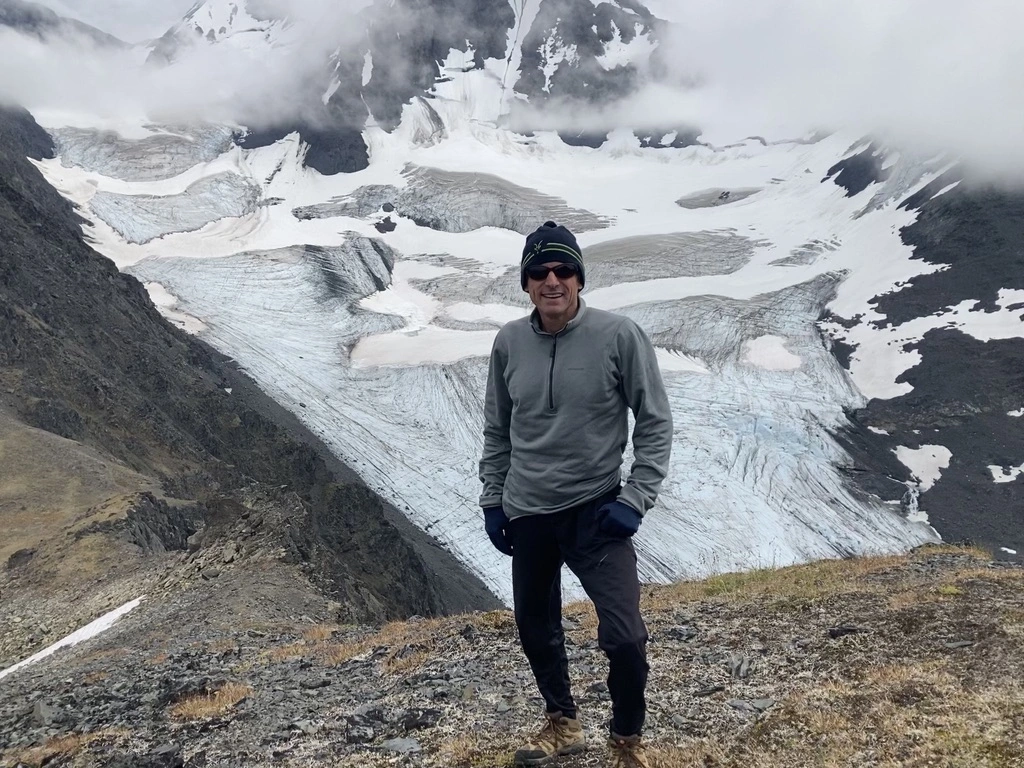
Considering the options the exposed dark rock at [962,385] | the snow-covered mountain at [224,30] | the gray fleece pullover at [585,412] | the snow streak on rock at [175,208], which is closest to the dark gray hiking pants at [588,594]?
the gray fleece pullover at [585,412]

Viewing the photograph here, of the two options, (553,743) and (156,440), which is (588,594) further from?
(156,440)

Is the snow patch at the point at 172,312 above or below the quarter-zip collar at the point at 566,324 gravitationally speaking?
below

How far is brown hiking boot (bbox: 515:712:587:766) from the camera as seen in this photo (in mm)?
4387

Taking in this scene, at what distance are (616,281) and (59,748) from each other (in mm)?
73370

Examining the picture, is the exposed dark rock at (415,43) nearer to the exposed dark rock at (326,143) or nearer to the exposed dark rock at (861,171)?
the exposed dark rock at (326,143)

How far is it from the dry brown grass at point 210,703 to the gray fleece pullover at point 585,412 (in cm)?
427

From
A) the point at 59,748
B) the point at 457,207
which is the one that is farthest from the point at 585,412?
the point at 457,207

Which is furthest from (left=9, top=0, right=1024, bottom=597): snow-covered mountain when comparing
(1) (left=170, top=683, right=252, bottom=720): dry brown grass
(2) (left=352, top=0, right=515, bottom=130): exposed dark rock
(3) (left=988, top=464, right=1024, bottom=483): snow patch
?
(1) (left=170, top=683, right=252, bottom=720): dry brown grass

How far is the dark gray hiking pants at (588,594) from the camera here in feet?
12.8

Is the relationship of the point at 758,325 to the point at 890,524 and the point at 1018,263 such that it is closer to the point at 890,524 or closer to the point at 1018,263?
the point at 1018,263

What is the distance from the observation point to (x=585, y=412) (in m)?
4.01

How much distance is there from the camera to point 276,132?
4993 inches

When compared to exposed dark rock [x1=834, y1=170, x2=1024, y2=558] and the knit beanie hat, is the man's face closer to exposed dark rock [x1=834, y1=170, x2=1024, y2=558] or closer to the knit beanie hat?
the knit beanie hat

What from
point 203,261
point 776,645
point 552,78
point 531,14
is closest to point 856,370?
point 776,645
